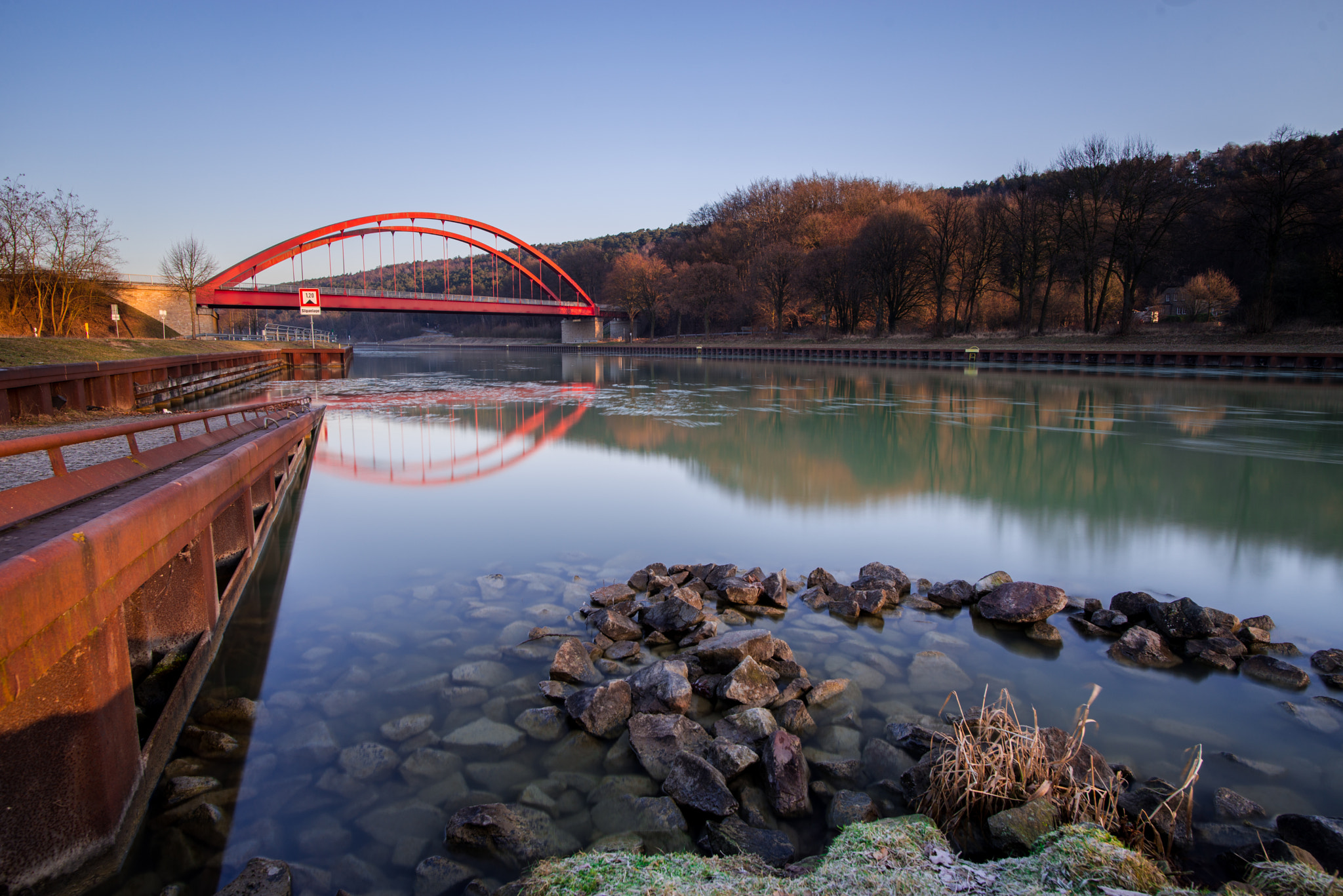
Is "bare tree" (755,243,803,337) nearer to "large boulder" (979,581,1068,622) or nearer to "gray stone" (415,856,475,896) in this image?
"large boulder" (979,581,1068,622)

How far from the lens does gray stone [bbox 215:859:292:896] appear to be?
2777 millimetres

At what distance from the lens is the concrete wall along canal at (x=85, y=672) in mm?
2402

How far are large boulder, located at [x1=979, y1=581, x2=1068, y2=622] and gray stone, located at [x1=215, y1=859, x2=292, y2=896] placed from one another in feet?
16.4

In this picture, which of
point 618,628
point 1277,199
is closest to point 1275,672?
point 618,628

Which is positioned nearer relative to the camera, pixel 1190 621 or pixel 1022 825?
pixel 1022 825

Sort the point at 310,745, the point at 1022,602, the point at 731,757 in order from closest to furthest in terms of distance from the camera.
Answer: the point at 731,757, the point at 310,745, the point at 1022,602

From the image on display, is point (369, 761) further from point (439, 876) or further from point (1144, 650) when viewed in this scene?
point (1144, 650)

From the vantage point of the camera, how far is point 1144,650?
498 centimetres

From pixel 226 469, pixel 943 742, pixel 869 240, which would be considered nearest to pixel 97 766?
pixel 226 469

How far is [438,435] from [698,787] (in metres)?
14.3

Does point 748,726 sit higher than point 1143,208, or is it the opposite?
point 1143,208

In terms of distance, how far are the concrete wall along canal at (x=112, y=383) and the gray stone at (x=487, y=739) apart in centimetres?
1192

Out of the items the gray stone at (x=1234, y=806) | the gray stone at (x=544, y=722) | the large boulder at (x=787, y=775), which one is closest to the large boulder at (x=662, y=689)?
the gray stone at (x=544, y=722)

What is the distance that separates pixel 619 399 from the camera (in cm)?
2492
